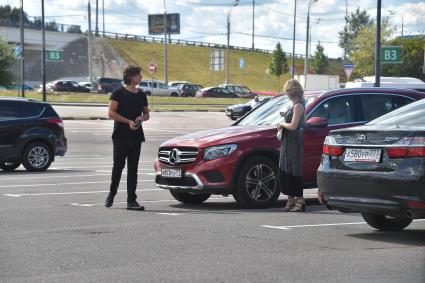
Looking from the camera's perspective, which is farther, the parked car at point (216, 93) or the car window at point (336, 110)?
the parked car at point (216, 93)

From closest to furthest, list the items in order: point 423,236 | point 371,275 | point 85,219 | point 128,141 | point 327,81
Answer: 1. point 371,275
2. point 423,236
3. point 85,219
4. point 128,141
5. point 327,81

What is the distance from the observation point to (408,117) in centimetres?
962

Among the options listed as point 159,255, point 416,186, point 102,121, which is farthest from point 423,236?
point 102,121

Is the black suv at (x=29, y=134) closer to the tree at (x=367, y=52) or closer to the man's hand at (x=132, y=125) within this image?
the man's hand at (x=132, y=125)

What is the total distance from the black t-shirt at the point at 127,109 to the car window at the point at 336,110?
2.50 metres

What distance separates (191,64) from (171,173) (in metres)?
119

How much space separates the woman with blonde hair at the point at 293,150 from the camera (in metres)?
11.9

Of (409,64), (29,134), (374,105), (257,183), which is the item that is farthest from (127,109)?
(409,64)

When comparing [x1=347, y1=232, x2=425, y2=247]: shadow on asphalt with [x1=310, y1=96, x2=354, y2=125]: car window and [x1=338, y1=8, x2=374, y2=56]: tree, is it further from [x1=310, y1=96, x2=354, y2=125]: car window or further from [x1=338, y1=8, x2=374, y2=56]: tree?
[x1=338, y1=8, x2=374, y2=56]: tree

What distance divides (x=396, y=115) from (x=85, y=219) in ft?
12.5

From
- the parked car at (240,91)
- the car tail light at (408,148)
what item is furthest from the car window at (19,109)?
the parked car at (240,91)

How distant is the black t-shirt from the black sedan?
325 centimetres

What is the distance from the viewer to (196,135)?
12781 millimetres

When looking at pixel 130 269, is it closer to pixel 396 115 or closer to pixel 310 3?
pixel 396 115
